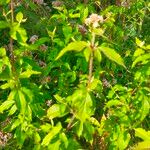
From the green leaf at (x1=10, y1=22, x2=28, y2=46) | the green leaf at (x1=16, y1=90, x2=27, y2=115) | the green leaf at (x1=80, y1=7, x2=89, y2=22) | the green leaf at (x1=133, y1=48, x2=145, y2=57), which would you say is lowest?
the green leaf at (x1=16, y1=90, x2=27, y2=115)

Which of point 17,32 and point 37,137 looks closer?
point 17,32

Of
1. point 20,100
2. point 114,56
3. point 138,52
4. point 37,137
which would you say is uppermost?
point 114,56

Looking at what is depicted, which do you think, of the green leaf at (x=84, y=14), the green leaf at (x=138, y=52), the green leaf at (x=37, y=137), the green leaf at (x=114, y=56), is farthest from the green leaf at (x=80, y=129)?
the green leaf at (x=84, y=14)

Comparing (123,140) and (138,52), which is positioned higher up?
(138,52)

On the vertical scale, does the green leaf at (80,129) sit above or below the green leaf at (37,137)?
above

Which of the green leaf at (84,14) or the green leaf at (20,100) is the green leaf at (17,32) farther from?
the green leaf at (84,14)

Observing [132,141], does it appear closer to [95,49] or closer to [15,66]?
[15,66]

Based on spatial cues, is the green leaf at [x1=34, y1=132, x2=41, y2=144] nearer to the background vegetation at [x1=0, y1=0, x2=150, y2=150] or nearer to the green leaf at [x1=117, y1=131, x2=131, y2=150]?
the background vegetation at [x1=0, y1=0, x2=150, y2=150]

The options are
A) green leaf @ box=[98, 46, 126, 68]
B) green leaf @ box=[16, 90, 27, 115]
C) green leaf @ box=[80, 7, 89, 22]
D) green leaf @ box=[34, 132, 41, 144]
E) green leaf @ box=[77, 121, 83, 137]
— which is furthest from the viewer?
green leaf @ box=[80, 7, 89, 22]

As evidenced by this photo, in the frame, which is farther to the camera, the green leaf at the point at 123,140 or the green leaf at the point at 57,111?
the green leaf at the point at 123,140

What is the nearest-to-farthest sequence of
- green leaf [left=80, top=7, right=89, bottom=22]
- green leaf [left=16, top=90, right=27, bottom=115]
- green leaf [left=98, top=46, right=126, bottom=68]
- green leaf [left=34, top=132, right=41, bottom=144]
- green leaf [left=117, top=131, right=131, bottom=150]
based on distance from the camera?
green leaf [left=98, top=46, right=126, bottom=68] < green leaf [left=16, top=90, right=27, bottom=115] < green leaf [left=34, top=132, right=41, bottom=144] < green leaf [left=117, top=131, right=131, bottom=150] < green leaf [left=80, top=7, right=89, bottom=22]

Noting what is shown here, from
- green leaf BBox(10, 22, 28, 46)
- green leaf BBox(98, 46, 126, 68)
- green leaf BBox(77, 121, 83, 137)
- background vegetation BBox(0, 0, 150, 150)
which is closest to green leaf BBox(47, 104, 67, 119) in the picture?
background vegetation BBox(0, 0, 150, 150)

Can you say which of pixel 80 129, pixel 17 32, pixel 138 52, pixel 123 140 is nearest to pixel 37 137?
pixel 80 129

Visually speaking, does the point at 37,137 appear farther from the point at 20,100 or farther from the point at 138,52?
the point at 138,52
